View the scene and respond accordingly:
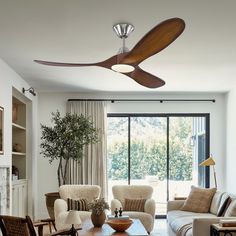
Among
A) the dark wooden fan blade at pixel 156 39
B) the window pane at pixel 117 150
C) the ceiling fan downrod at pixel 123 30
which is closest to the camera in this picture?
the dark wooden fan blade at pixel 156 39

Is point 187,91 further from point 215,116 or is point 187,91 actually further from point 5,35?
point 5,35

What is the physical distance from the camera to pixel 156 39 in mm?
2814

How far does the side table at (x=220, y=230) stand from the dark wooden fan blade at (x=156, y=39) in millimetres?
2015

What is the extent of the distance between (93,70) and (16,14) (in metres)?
2.45

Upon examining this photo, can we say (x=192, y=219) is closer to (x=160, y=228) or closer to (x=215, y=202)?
(x=215, y=202)

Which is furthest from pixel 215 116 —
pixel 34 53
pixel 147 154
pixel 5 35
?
pixel 5 35

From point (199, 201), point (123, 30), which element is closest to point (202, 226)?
point (199, 201)

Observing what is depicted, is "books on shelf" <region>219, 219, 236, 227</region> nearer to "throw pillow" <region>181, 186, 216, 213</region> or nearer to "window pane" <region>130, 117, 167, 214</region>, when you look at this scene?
"throw pillow" <region>181, 186, 216, 213</region>

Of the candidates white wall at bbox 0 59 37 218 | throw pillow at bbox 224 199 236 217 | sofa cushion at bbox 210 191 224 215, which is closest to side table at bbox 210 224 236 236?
throw pillow at bbox 224 199 236 217

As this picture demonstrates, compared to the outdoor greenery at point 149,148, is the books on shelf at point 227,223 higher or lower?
lower

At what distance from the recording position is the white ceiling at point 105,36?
10.8 feet

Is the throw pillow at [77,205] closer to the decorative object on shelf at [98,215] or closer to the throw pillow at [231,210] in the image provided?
the decorative object on shelf at [98,215]

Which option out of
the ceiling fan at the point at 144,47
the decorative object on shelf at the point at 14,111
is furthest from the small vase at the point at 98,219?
the decorative object on shelf at the point at 14,111

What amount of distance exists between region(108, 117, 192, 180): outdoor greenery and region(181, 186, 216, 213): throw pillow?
1.89 meters
